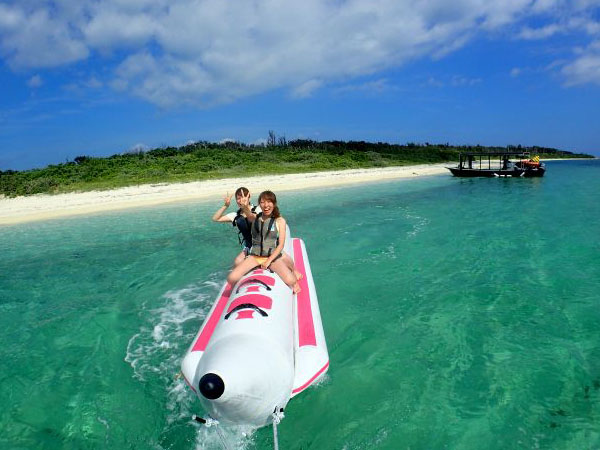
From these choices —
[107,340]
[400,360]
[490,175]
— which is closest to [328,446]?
→ [400,360]

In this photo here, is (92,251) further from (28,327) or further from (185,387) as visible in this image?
(185,387)

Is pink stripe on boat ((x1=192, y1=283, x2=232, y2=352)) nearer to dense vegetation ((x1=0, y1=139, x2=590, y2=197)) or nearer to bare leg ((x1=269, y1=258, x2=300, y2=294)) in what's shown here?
bare leg ((x1=269, y1=258, x2=300, y2=294))


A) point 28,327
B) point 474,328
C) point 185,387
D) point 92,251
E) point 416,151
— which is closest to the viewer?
point 185,387

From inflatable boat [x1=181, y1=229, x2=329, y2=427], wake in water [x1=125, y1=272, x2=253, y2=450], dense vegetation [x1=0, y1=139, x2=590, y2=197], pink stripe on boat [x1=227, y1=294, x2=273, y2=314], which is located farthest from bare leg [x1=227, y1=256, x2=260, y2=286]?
dense vegetation [x1=0, y1=139, x2=590, y2=197]

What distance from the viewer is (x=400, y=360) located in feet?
16.7

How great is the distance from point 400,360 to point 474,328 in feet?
4.88

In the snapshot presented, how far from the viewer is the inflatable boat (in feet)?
10.2

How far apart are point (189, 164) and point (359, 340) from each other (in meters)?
28.4

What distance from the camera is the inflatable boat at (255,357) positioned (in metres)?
3.10

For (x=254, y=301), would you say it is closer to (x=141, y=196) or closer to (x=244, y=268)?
(x=244, y=268)

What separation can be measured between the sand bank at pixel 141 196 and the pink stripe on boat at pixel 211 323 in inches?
657

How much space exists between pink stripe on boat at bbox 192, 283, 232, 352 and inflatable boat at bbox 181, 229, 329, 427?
0.01 metres

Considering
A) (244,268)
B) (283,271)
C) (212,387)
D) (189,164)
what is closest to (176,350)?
(244,268)

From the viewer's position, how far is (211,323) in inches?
181
